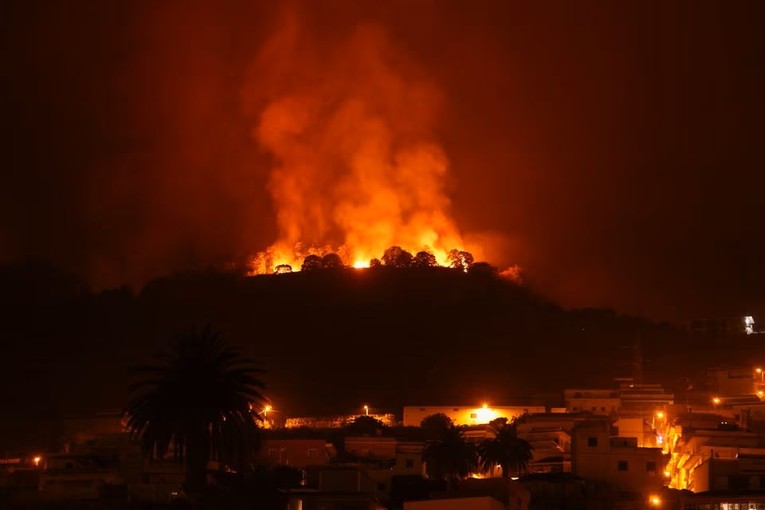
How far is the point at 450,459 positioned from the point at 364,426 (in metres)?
18.6

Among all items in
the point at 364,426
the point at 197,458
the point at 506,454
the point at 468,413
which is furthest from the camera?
the point at 468,413

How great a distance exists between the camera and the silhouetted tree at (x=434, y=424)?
7338 cm

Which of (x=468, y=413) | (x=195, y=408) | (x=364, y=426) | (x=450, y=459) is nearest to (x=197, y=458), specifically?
(x=195, y=408)

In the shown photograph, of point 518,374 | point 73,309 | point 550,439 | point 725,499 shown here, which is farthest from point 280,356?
point 725,499

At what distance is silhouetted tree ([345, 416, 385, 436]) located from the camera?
247ft

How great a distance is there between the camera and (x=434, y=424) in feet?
257

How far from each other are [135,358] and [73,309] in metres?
24.1

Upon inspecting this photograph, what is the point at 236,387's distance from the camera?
141ft

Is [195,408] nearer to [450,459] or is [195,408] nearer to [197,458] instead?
[197,458]

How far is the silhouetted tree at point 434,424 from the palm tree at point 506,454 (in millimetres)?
9360

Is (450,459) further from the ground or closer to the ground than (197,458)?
further from the ground

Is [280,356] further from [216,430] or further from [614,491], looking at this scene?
[216,430]

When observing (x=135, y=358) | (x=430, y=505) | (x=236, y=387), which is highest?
(x=135, y=358)

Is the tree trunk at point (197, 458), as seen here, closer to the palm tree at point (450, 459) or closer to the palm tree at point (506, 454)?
the palm tree at point (450, 459)
